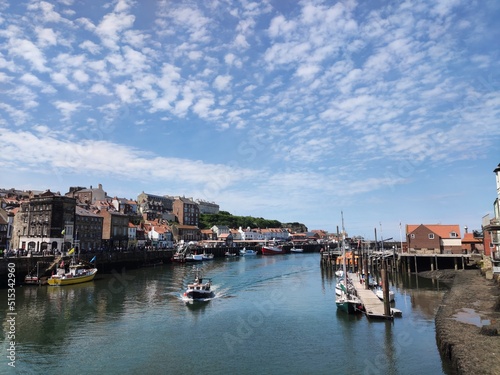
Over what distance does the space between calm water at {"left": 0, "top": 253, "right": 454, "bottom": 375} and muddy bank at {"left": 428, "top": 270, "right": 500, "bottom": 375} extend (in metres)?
1.58

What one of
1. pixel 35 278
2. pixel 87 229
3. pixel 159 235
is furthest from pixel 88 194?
pixel 35 278

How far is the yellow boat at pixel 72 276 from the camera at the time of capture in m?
60.2

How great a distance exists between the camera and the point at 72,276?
61594 millimetres

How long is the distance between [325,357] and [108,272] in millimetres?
65829

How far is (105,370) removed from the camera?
2491 cm

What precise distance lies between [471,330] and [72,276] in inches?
2196

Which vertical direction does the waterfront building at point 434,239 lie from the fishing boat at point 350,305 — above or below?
above

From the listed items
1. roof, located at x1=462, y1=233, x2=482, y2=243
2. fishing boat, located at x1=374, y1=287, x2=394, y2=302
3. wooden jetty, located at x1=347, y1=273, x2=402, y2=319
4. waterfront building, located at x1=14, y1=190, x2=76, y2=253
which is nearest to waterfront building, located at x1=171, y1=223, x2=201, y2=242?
waterfront building, located at x1=14, y1=190, x2=76, y2=253

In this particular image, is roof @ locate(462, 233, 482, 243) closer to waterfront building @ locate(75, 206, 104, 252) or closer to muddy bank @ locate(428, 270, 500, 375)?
muddy bank @ locate(428, 270, 500, 375)

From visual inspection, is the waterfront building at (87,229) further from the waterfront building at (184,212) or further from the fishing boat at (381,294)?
the waterfront building at (184,212)

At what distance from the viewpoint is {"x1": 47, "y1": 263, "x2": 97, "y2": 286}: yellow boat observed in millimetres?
60188

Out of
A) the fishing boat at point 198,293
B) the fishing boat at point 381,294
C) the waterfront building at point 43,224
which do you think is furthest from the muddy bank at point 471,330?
the waterfront building at point 43,224

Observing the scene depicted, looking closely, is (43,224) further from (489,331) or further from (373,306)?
(489,331)

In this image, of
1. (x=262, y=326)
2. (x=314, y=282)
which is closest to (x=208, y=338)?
(x=262, y=326)
